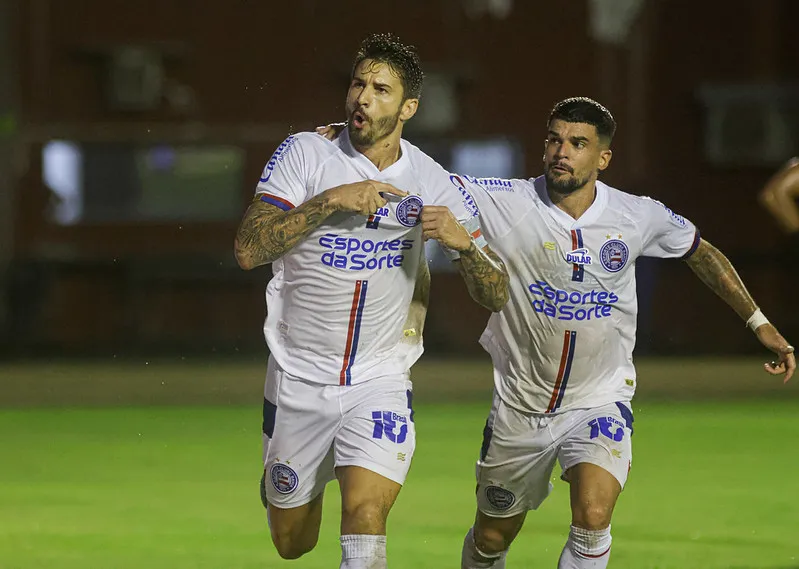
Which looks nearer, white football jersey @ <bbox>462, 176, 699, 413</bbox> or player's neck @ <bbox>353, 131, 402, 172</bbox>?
player's neck @ <bbox>353, 131, 402, 172</bbox>

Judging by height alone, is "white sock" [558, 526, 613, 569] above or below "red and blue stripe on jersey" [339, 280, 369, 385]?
below

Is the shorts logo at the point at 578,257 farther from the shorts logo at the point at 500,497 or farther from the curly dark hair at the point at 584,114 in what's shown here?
the shorts logo at the point at 500,497

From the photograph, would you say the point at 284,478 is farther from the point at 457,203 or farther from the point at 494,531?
the point at 457,203

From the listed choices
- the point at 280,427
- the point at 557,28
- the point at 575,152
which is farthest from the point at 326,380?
the point at 557,28

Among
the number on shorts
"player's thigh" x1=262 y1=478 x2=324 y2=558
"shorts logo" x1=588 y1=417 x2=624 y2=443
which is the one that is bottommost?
"player's thigh" x1=262 y1=478 x2=324 y2=558

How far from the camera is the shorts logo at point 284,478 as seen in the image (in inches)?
233

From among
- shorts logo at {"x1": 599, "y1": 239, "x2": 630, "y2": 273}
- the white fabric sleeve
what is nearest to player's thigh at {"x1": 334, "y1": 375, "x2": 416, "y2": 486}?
the white fabric sleeve

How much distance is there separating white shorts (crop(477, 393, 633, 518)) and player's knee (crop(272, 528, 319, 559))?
792mm

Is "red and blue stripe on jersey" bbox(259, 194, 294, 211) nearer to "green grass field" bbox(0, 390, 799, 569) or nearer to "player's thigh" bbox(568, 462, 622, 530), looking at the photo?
"player's thigh" bbox(568, 462, 622, 530)

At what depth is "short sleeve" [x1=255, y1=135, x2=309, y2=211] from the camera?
18.3ft

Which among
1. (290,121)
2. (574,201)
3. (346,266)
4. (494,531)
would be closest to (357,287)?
(346,266)

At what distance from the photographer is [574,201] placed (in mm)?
6332

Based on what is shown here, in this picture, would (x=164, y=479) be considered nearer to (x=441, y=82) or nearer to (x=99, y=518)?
(x=99, y=518)

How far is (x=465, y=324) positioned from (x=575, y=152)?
47.7 feet
